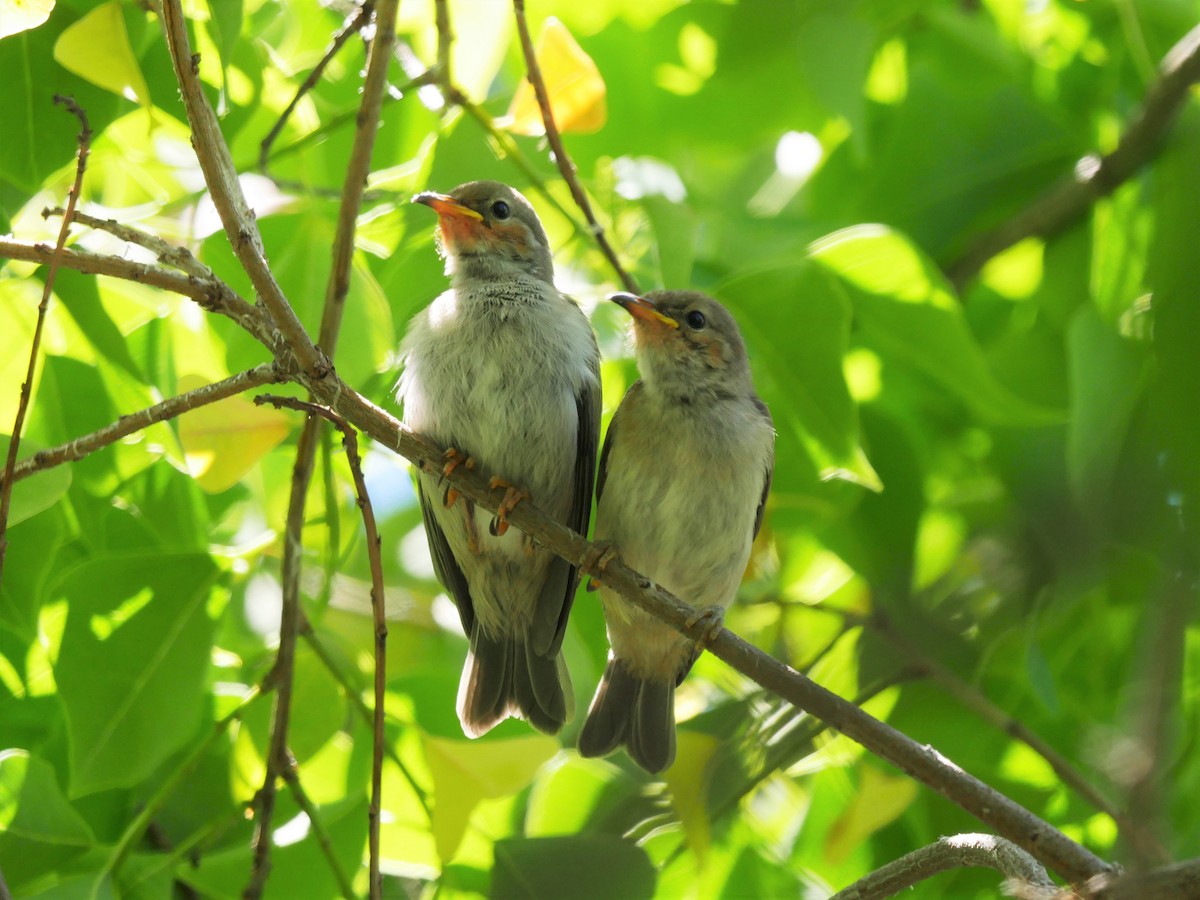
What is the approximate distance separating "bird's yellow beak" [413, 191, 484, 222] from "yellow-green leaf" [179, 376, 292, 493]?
76 centimetres

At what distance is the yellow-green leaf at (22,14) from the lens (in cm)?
255

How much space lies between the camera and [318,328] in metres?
3.23

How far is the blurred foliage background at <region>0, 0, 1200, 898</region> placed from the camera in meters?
2.88

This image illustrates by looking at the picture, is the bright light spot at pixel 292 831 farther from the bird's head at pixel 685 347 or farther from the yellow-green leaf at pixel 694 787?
the bird's head at pixel 685 347

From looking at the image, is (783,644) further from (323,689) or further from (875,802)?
(323,689)

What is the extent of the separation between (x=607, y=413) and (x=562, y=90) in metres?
1.26

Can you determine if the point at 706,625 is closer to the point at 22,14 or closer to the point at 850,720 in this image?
the point at 850,720

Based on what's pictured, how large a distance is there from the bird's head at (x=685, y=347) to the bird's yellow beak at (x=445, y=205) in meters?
0.67

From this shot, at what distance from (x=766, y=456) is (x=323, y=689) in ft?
5.69

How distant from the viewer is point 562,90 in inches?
133

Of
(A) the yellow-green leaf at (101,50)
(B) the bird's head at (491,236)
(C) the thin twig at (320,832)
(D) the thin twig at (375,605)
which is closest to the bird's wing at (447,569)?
(B) the bird's head at (491,236)

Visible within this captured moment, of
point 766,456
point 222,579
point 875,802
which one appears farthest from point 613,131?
point 875,802

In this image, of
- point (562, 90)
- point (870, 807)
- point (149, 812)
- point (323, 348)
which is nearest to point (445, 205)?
point (562, 90)

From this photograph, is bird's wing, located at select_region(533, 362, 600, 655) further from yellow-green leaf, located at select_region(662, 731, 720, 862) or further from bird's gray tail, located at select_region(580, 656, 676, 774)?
yellow-green leaf, located at select_region(662, 731, 720, 862)
